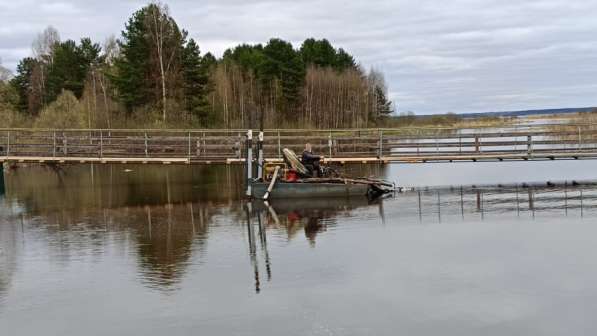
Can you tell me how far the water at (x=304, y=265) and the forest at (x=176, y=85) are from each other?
22.4 meters

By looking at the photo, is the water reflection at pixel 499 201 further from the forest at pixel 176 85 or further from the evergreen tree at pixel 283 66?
the evergreen tree at pixel 283 66

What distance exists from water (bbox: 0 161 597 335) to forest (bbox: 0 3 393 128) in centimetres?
2242

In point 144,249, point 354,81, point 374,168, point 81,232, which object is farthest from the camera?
point 354,81

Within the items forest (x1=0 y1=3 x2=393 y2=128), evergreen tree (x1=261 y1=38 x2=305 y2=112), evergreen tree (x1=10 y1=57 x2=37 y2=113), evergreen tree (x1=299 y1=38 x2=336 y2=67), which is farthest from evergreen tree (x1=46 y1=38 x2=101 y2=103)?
evergreen tree (x1=299 y1=38 x2=336 y2=67)

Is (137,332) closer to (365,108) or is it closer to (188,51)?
(188,51)

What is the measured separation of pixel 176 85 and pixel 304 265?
4032 cm

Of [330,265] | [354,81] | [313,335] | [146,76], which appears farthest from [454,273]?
[354,81]

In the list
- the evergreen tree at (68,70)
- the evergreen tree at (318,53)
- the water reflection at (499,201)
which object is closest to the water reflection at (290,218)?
the water reflection at (499,201)

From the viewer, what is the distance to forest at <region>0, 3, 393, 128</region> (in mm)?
52750

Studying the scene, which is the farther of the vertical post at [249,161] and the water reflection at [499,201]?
the vertical post at [249,161]

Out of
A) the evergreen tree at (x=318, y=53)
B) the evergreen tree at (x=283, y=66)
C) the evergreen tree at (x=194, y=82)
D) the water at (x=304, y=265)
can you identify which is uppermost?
the evergreen tree at (x=318, y=53)

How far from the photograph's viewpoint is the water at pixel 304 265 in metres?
11.0

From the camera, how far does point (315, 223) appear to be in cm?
1991

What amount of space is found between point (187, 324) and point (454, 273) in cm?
494
